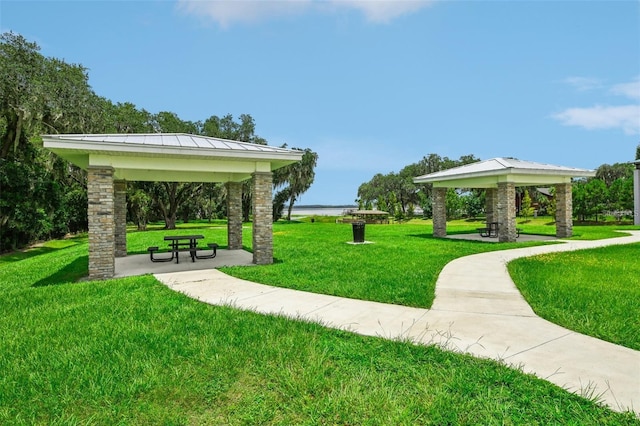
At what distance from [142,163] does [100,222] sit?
187 centimetres

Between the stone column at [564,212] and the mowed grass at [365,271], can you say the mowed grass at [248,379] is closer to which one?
the mowed grass at [365,271]

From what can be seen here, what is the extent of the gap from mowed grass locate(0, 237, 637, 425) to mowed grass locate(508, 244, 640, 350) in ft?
7.17

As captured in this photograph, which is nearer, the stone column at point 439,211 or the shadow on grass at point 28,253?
the shadow on grass at point 28,253

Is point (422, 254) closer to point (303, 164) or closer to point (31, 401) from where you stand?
point (31, 401)

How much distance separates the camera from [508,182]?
1551 cm

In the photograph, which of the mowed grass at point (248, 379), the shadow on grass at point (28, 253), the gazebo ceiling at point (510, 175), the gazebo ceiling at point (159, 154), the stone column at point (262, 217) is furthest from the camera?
the shadow on grass at point (28, 253)

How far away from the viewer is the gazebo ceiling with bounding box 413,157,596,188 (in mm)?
15477

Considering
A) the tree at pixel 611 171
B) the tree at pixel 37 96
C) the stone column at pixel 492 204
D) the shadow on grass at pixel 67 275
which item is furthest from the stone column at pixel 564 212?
the tree at pixel 611 171

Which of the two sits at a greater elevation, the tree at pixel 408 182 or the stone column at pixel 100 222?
the tree at pixel 408 182

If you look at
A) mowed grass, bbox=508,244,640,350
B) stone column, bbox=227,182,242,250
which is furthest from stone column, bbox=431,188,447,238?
stone column, bbox=227,182,242,250

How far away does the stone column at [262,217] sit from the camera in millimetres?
10406

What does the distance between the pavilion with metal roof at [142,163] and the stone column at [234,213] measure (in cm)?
316

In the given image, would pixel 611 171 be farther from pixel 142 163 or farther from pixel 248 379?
pixel 248 379

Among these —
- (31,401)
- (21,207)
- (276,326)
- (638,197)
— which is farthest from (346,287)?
(638,197)
